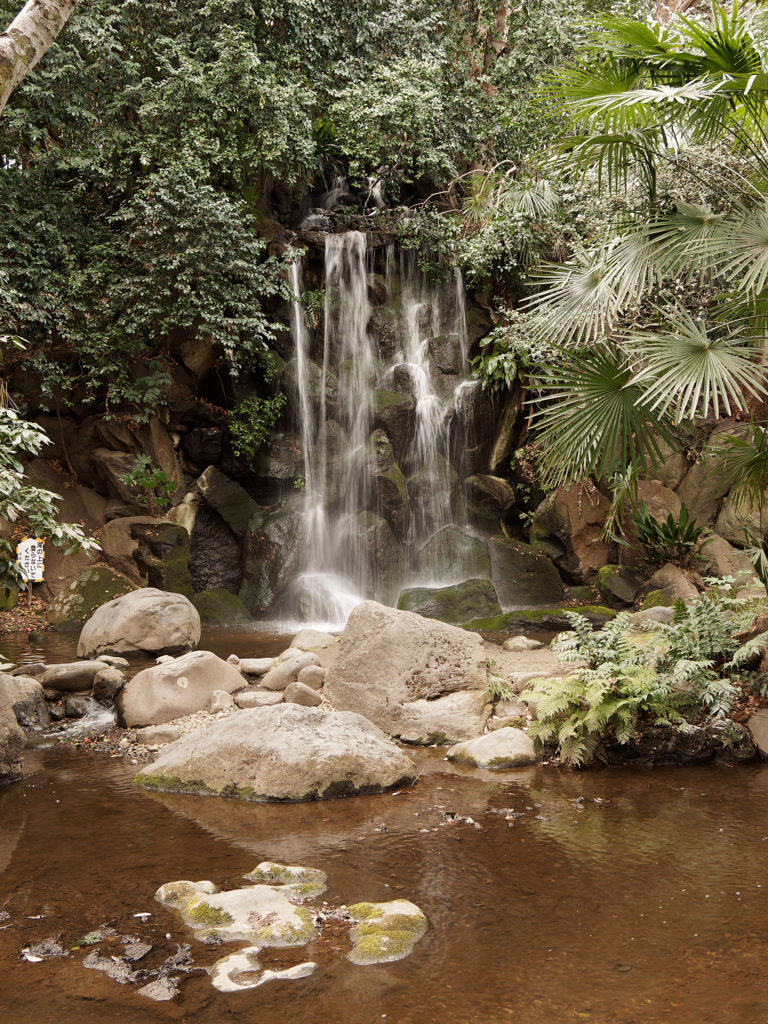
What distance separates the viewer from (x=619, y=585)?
12.3 metres

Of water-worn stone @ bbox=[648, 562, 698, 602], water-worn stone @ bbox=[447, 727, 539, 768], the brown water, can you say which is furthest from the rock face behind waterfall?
water-worn stone @ bbox=[648, 562, 698, 602]

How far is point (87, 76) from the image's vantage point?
12961mm

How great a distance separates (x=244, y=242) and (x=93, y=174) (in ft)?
10.2

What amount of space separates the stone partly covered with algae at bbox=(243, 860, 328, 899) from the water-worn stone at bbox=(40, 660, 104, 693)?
4519 millimetres

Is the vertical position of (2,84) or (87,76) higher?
(87,76)

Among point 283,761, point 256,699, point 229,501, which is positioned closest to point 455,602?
point 229,501

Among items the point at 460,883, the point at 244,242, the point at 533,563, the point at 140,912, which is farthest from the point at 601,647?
the point at 244,242

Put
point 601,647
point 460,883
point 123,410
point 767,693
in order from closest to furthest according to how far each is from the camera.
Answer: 1. point 460,883
2. point 767,693
3. point 601,647
4. point 123,410

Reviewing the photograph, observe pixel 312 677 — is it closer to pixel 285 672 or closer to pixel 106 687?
pixel 285 672

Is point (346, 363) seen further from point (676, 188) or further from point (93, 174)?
point (676, 188)

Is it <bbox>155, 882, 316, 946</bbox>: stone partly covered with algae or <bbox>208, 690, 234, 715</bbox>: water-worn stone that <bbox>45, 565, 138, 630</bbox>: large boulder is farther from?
<bbox>155, 882, 316, 946</bbox>: stone partly covered with algae

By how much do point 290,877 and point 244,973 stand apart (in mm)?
854

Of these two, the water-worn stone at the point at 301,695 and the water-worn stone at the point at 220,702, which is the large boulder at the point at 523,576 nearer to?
the water-worn stone at the point at 301,695

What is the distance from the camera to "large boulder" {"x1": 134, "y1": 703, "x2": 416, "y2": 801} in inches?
203
